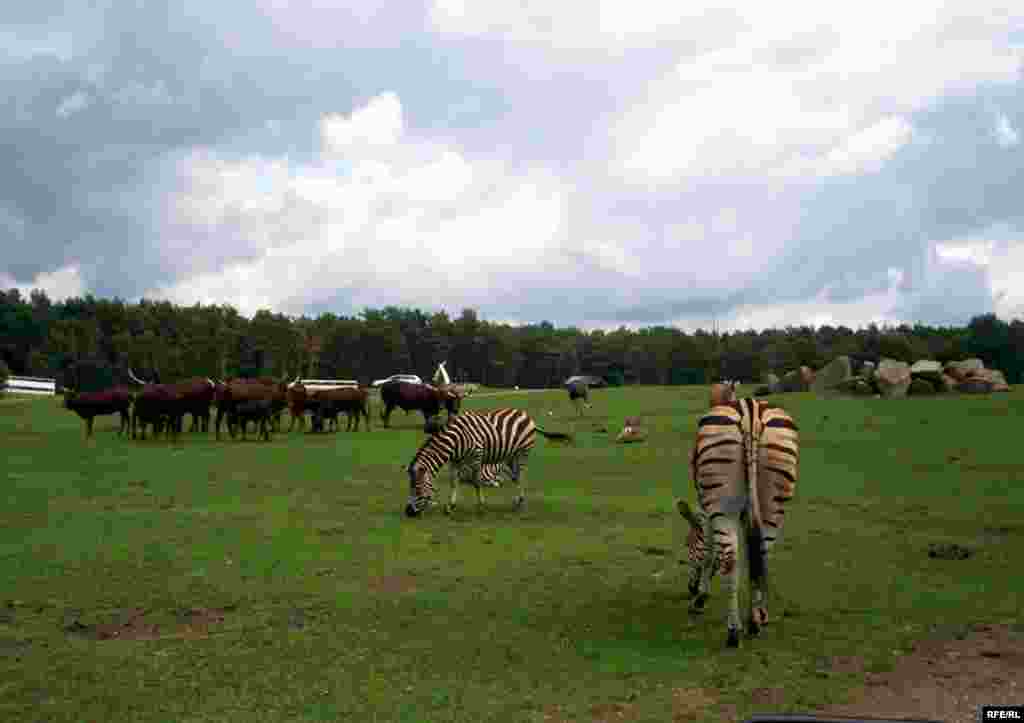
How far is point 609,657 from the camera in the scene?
7.85 meters

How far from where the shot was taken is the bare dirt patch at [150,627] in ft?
28.2

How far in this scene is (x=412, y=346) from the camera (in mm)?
97625

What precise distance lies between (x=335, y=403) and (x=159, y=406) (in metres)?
7.11

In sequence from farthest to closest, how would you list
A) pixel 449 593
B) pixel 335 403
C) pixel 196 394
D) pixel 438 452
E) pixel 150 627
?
pixel 335 403, pixel 196 394, pixel 438 452, pixel 449 593, pixel 150 627

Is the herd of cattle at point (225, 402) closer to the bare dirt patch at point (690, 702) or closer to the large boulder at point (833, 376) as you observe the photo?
the large boulder at point (833, 376)

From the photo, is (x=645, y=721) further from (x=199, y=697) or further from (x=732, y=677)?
(x=199, y=697)

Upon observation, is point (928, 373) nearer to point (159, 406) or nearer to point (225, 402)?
point (225, 402)

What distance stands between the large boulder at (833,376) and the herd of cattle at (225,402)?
20863 millimetres

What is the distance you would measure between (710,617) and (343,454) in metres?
18.5

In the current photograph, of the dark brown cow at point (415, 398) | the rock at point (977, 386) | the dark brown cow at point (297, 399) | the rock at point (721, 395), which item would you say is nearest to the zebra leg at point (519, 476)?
the rock at point (721, 395)

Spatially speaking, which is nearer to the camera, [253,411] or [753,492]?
[753,492]

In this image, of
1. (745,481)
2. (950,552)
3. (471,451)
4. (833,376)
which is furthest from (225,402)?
(833,376)

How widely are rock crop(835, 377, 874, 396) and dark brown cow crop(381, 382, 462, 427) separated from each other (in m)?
19.6

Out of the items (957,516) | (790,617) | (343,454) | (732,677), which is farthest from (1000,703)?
(343,454)
